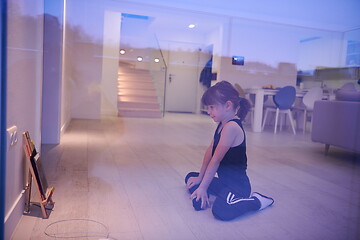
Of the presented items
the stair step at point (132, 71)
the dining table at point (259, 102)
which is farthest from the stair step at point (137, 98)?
the dining table at point (259, 102)

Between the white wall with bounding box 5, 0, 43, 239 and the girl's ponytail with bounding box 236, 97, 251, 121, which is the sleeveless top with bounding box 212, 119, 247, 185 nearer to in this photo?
the girl's ponytail with bounding box 236, 97, 251, 121

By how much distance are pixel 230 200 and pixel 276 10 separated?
1660 millimetres

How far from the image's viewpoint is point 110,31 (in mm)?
→ 2672

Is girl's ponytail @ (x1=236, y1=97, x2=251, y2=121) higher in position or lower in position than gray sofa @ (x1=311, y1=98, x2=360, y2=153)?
higher

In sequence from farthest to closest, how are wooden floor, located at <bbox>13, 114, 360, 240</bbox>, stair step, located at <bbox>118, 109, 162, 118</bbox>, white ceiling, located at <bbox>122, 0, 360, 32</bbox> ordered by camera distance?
stair step, located at <bbox>118, 109, 162, 118</bbox> → white ceiling, located at <bbox>122, 0, 360, 32</bbox> → wooden floor, located at <bbox>13, 114, 360, 240</bbox>

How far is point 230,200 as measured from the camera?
45.5 inches

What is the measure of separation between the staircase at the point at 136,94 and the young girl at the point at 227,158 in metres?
2.73

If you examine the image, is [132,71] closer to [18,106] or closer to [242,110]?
[242,110]

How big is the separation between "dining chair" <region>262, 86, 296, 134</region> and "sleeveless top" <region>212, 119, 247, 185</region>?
8.19ft

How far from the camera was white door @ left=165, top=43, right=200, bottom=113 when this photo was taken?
2.49 m

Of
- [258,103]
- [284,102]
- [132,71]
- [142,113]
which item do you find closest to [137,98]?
[142,113]

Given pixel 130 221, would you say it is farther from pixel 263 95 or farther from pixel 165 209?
pixel 263 95

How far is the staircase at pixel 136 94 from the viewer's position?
4.00 m

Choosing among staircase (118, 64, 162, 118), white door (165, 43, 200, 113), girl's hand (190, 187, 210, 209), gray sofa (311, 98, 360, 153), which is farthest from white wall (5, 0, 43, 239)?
staircase (118, 64, 162, 118)
